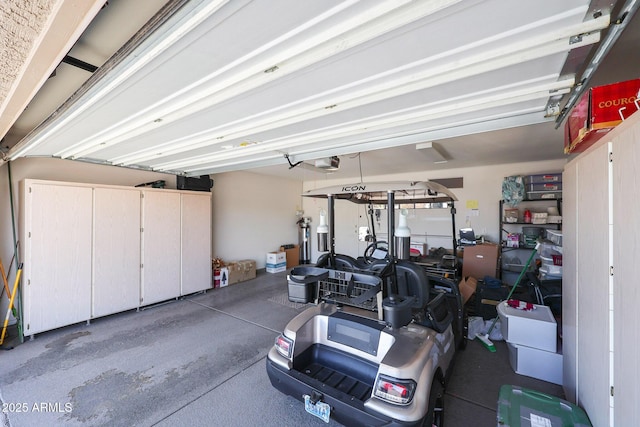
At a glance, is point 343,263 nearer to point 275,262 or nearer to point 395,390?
point 395,390

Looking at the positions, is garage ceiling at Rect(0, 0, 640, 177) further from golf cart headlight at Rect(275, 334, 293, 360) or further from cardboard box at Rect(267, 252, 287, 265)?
cardboard box at Rect(267, 252, 287, 265)

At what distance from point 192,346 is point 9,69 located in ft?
9.31

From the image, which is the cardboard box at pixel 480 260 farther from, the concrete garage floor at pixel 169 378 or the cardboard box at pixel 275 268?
the cardboard box at pixel 275 268

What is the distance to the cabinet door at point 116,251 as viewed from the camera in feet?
11.6

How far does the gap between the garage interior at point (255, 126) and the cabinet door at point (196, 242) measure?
0.52 meters

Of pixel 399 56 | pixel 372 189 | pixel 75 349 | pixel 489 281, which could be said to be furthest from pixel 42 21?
pixel 489 281

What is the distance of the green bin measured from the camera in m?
1.38

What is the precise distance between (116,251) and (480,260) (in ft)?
20.6

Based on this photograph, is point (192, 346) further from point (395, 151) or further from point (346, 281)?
point (395, 151)

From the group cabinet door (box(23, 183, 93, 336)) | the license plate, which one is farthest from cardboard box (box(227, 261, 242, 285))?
the license plate

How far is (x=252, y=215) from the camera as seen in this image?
6.40 meters

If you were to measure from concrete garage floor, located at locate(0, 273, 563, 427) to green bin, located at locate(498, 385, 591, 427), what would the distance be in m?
0.42

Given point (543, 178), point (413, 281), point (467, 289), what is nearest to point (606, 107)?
point (413, 281)

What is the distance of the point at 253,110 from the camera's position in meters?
1.85
